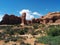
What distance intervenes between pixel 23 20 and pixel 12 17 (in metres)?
6.42

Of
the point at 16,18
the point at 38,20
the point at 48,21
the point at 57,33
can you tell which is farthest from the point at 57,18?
the point at 57,33

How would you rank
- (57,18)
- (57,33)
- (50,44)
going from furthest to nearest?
(57,18) → (57,33) → (50,44)

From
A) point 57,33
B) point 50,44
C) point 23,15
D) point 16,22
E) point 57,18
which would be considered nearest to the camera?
point 50,44

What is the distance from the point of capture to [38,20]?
80.2 m

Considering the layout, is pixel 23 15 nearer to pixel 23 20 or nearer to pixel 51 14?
pixel 23 20

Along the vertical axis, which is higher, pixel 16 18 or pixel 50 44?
pixel 16 18

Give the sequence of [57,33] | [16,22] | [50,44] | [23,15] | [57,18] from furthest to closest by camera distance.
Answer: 1. [16,22]
2. [23,15]
3. [57,18]
4. [57,33]
5. [50,44]

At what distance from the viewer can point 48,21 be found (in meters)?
69.7

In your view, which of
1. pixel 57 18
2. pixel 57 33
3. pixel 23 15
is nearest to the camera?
pixel 57 33

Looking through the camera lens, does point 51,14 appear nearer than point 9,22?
Yes

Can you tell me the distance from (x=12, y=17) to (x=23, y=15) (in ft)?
18.5

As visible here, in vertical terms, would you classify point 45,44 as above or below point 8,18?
below

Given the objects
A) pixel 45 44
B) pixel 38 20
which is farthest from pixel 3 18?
pixel 45 44

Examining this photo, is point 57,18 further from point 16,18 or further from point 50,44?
point 50,44
